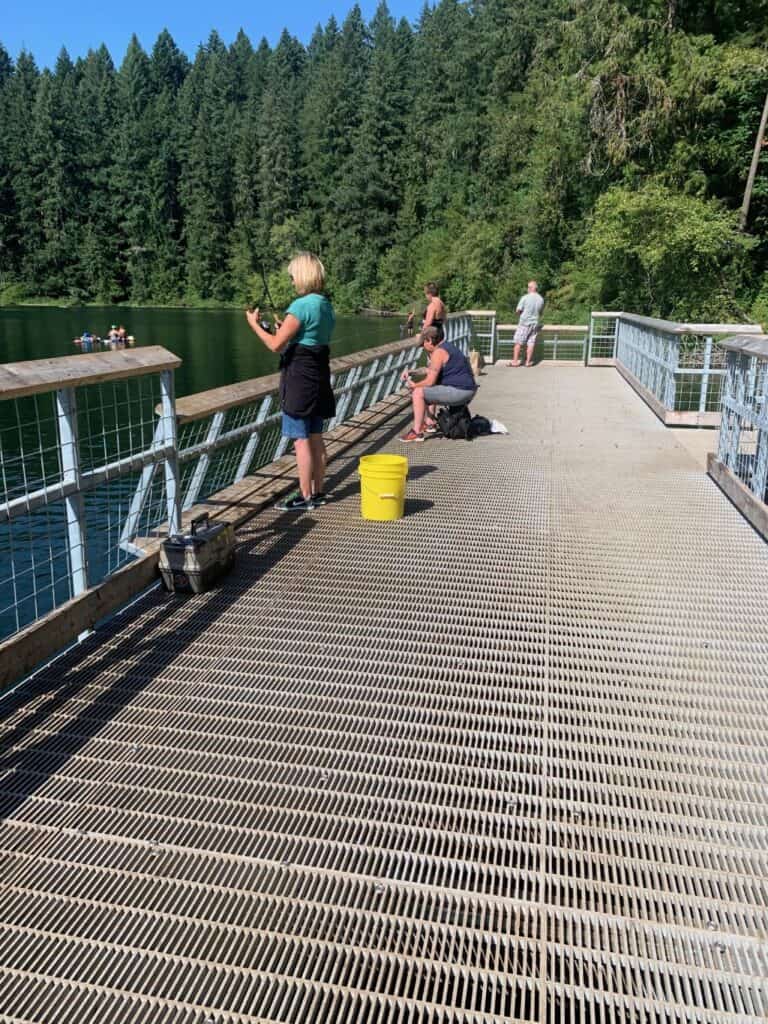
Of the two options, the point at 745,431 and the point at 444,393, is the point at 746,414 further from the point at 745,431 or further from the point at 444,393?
the point at 444,393

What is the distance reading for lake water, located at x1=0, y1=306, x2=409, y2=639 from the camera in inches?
233

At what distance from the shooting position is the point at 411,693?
307 centimetres

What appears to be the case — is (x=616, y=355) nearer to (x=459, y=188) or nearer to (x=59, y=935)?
(x=59, y=935)

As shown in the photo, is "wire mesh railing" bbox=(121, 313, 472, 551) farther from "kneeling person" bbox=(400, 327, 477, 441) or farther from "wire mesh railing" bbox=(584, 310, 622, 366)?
"wire mesh railing" bbox=(584, 310, 622, 366)

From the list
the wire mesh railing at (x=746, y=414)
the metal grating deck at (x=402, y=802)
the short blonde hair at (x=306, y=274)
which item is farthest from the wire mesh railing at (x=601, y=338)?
the metal grating deck at (x=402, y=802)

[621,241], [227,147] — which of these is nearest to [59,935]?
[621,241]

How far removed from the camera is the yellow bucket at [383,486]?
5020 mm

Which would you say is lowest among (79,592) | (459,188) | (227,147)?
(79,592)

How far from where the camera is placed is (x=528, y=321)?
48.0 feet

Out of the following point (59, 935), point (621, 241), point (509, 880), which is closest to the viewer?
point (59, 935)

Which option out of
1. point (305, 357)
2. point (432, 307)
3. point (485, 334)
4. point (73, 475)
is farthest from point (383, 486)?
point (485, 334)

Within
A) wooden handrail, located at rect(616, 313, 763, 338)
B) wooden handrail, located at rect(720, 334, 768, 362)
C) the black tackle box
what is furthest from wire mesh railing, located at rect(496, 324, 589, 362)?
the black tackle box

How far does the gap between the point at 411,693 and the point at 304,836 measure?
2.91 ft

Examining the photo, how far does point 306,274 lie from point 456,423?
10.7 feet
